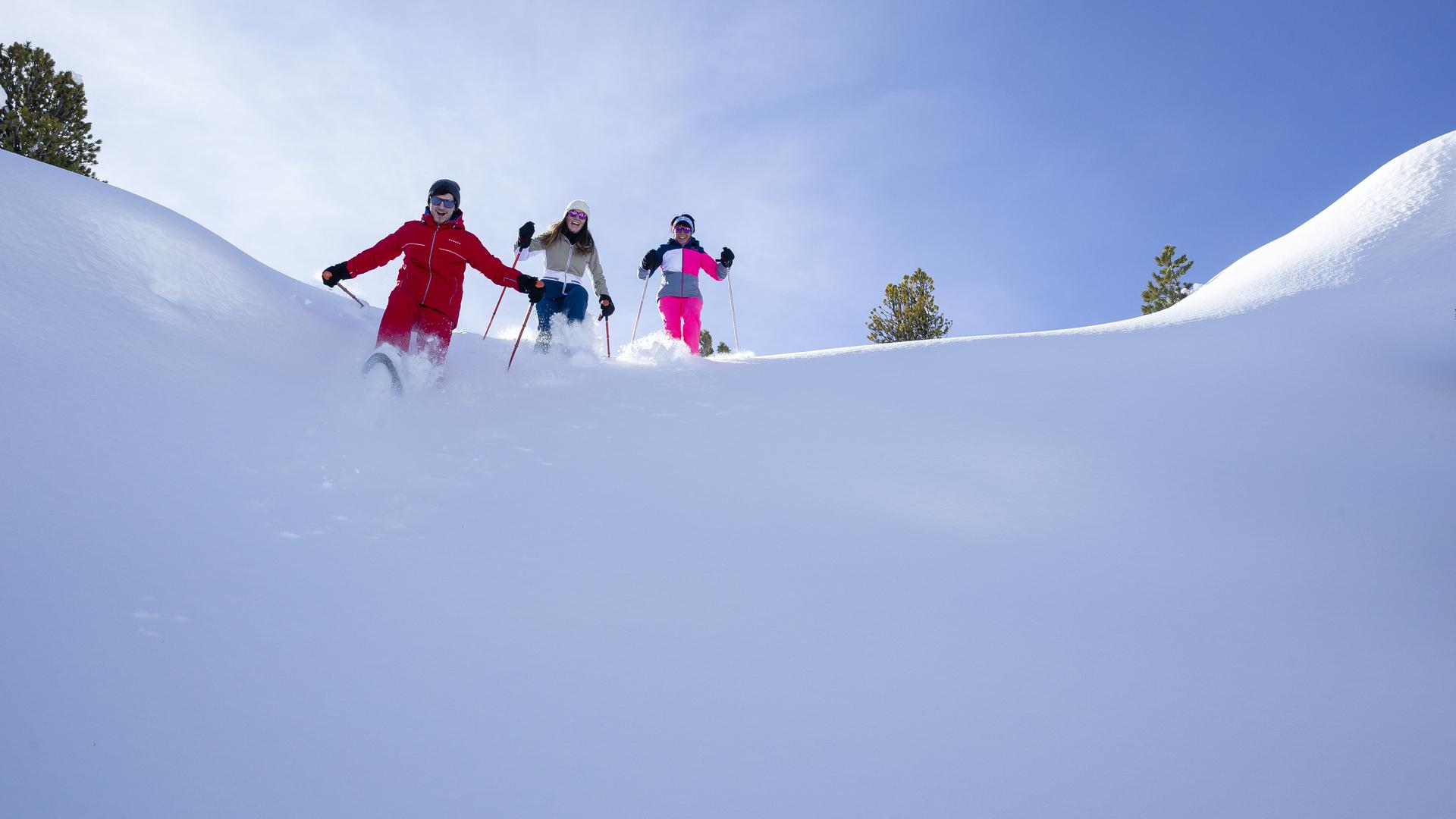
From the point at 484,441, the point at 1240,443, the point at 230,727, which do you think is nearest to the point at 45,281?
the point at 484,441

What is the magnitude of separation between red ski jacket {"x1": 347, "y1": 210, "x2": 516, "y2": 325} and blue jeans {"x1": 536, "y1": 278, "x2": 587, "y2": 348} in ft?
6.35

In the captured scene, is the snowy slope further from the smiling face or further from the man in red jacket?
the smiling face

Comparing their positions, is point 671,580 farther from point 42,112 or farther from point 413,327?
point 42,112

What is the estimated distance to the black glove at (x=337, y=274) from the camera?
606cm

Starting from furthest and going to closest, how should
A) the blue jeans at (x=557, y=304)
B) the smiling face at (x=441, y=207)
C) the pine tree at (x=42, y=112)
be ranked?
the pine tree at (x=42, y=112) < the blue jeans at (x=557, y=304) < the smiling face at (x=441, y=207)

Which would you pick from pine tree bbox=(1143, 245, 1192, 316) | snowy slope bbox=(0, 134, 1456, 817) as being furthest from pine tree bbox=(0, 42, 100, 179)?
pine tree bbox=(1143, 245, 1192, 316)

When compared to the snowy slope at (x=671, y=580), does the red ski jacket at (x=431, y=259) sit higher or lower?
higher

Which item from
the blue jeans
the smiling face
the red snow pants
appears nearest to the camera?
the red snow pants

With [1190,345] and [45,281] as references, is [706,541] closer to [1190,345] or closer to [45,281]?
[45,281]

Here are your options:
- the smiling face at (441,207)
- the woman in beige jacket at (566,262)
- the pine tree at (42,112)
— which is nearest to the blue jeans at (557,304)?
the woman in beige jacket at (566,262)

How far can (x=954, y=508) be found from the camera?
438 cm

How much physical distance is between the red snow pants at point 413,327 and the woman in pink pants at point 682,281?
3.65m

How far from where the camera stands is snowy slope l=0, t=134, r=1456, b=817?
2154mm

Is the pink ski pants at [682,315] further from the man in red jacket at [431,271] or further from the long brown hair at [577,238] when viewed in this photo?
the man in red jacket at [431,271]
